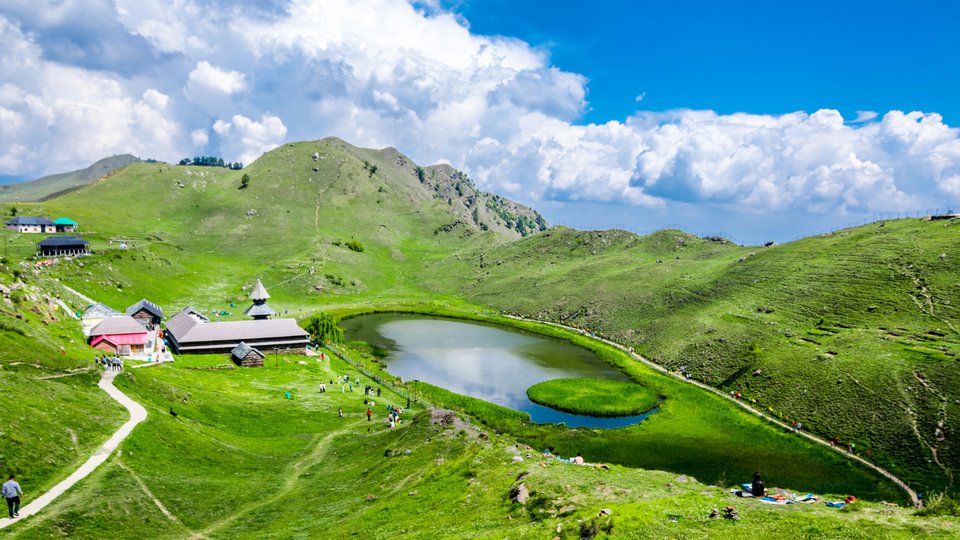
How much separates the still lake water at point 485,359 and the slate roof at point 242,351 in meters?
25.0

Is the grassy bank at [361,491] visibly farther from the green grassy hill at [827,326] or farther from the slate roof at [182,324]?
the green grassy hill at [827,326]

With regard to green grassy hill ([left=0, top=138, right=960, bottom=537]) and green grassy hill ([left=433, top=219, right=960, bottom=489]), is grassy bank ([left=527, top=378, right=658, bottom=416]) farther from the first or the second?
green grassy hill ([left=433, top=219, right=960, bottom=489])

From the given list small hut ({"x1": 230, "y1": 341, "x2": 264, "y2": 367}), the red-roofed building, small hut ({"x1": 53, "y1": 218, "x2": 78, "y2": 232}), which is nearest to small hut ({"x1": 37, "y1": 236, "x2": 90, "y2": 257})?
small hut ({"x1": 53, "y1": 218, "x2": 78, "y2": 232})

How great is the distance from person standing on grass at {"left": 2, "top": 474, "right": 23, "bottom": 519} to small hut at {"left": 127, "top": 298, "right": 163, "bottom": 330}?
88.5 metres

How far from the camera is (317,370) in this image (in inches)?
3546

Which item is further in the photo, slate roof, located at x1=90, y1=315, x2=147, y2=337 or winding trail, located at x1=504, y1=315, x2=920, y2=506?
slate roof, located at x1=90, y1=315, x2=147, y2=337

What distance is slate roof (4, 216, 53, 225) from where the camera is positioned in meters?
170

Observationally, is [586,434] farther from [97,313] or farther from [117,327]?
[97,313]

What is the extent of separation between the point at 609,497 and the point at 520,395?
183ft

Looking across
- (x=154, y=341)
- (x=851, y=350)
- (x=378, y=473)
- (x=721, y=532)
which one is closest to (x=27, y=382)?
(x=378, y=473)

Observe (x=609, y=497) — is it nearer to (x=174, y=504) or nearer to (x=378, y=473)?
(x=378, y=473)

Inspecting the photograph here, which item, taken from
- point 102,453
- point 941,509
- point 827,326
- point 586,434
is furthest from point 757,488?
point 827,326

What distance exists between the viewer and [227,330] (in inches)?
3772

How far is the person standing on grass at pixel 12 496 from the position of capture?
27.8m
